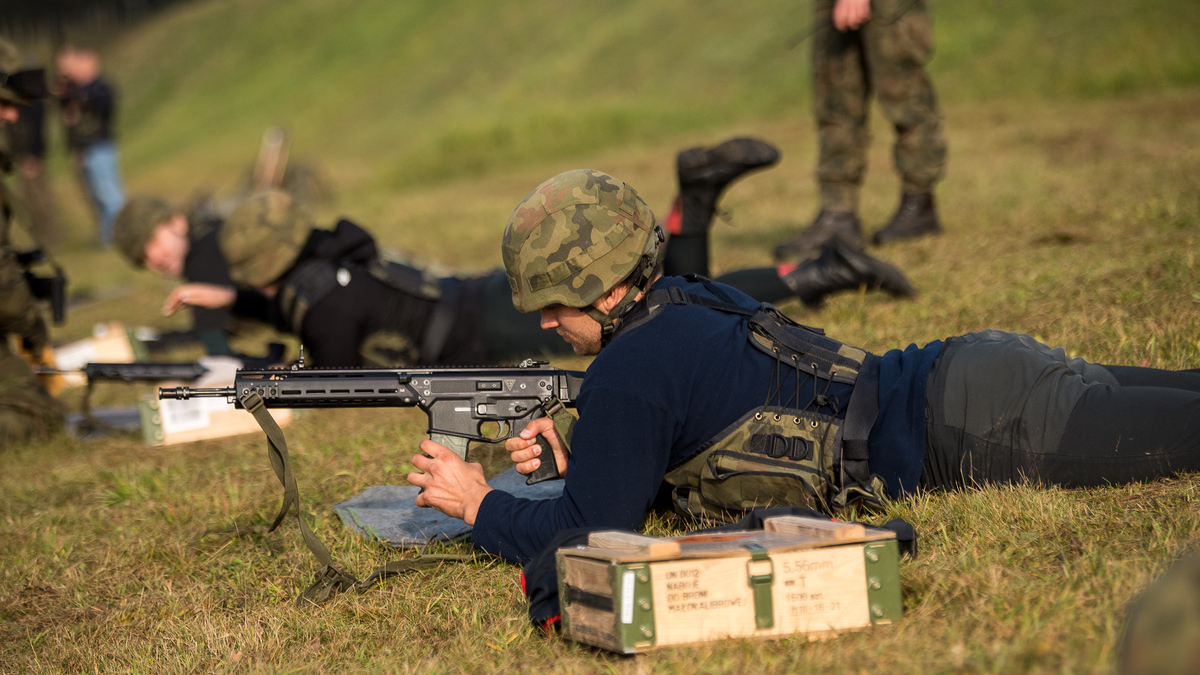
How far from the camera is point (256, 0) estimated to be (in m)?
49.8

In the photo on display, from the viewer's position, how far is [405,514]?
14.3 feet

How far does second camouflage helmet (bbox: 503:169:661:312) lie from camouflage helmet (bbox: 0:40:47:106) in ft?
15.8

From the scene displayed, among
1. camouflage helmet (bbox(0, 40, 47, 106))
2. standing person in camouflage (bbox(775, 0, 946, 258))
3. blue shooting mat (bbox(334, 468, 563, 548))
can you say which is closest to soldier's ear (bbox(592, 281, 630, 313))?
blue shooting mat (bbox(334, 468, 563, 548))

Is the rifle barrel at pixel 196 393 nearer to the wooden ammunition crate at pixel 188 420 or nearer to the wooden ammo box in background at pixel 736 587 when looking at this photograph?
the wooden ammo box in background at pixel 736 587

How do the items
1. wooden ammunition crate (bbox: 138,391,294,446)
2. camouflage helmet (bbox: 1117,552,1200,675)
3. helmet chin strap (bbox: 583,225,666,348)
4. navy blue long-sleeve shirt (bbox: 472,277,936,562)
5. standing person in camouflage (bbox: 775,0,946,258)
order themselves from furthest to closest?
1. standing person in camouflage (bbox: 775,0,946,258)
2. wooden ammunition crate (bbox: 138,391,294,446)
3. helmet chin strap (bbox: 583,225,666,348)
4. navy blue long-sleeve shirt (bbox: 472,277,936,562)
5. camouflage helmet (bbox: 1117,552,1200,675)

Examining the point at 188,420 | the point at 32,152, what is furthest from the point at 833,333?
the point at 32,152

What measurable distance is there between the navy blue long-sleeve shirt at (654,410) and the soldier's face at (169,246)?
207 inches

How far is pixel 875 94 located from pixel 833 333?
2.38 metres

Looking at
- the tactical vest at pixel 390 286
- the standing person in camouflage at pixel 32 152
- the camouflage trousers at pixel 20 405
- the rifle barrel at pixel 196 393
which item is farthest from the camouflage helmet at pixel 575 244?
the standing person in camouflage at pixel 32 152

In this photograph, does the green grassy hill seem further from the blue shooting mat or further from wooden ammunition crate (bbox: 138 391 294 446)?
the blue shooting mat

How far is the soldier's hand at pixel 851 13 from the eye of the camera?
681cm

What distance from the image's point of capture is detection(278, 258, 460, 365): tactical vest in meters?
6.05

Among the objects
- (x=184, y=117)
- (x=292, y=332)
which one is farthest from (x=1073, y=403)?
(x=184, y=117)

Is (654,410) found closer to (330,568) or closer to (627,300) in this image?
(627,300)
